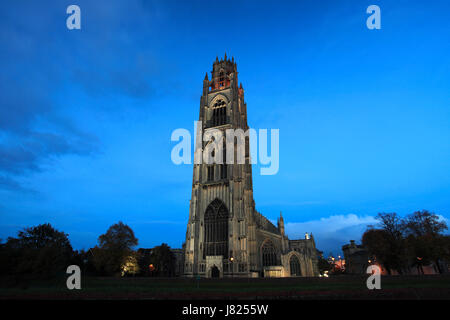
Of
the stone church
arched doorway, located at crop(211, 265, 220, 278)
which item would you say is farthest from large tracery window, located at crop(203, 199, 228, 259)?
arched doorway, located at crop(211, 265, 220, 278)

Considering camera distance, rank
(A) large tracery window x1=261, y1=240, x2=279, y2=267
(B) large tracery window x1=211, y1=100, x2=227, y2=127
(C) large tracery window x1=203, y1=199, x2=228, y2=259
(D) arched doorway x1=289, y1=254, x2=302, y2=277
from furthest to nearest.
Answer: (B) large tracery window x1=211, y1=100, x2=227, y2=127, (D) arched doorway x1=289, y1=254, x2=302, y2=277, (A) large tracery window x1=261, y1=240, x2=279, y2=267, (C) large tracery window x1=203, y1=199, x2=228, y2=259

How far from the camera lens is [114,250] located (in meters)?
40.2

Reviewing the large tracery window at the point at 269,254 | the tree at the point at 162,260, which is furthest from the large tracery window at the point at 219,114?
the tree at the point at 162,260

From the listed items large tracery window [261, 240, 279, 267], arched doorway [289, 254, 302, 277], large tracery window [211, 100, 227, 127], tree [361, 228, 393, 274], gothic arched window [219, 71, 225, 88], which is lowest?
arched doorway [289, 254, 302, 277]

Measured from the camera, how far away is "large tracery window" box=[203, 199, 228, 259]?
47.7 metres

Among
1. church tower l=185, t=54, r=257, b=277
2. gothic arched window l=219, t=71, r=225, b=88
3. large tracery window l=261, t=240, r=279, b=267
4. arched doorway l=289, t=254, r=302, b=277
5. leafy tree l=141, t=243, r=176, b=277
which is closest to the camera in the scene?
church tower l=185, t=54, r=257, b=277

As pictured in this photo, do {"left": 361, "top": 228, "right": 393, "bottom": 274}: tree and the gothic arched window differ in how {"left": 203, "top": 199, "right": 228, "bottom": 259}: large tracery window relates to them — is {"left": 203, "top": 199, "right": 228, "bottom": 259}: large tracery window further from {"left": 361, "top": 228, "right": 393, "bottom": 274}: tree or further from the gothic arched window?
the gothic arched window

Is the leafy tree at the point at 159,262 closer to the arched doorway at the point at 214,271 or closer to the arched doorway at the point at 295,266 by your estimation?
the arched doorway at the point at 214,271

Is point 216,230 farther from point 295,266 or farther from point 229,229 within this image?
point 295,266

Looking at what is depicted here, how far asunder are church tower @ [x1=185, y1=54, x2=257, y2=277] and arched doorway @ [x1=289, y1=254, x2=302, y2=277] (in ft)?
36.9

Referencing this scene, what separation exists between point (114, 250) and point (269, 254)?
29895mm

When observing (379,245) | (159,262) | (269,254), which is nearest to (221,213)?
(269,254)

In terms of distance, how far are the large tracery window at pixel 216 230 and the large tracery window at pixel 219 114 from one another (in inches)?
729
